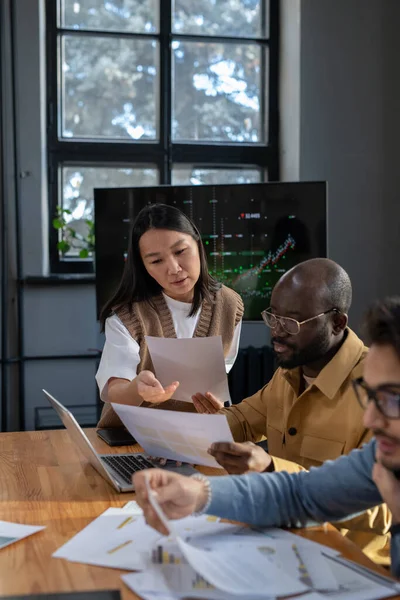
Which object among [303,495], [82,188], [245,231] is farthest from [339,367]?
[82,188]

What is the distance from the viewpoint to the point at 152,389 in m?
1.62

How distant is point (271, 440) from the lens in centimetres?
175

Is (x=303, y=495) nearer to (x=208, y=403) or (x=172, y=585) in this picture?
(x=172, y=585)

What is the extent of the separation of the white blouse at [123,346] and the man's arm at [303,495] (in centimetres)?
73

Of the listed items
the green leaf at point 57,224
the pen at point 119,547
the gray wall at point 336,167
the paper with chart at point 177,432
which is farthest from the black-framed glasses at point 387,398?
the green leaf at point 57,224

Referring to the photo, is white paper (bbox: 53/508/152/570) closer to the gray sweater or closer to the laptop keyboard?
the gray sweater

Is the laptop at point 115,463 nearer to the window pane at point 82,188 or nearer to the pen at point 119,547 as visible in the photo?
the pen at point 119,547

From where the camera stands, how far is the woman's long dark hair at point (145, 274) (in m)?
2.07

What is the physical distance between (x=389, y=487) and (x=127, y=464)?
72 centimetres

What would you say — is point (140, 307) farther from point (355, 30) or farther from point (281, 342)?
point (355, 30)

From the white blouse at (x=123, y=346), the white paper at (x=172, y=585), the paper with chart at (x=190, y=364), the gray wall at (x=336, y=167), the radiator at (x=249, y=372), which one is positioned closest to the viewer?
the white paper at (x=172, y=585)

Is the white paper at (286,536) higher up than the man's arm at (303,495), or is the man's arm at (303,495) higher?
the man's arm at (303,495)

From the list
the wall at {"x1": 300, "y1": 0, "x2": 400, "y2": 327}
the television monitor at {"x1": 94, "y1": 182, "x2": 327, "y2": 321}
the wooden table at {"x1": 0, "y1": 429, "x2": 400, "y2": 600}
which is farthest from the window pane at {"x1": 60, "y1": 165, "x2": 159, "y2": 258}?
the wooden table at {"x1": 0, "y1": 429, "x2": 400, "y2": 600}

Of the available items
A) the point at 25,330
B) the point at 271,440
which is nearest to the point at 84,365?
the point at 25,330
